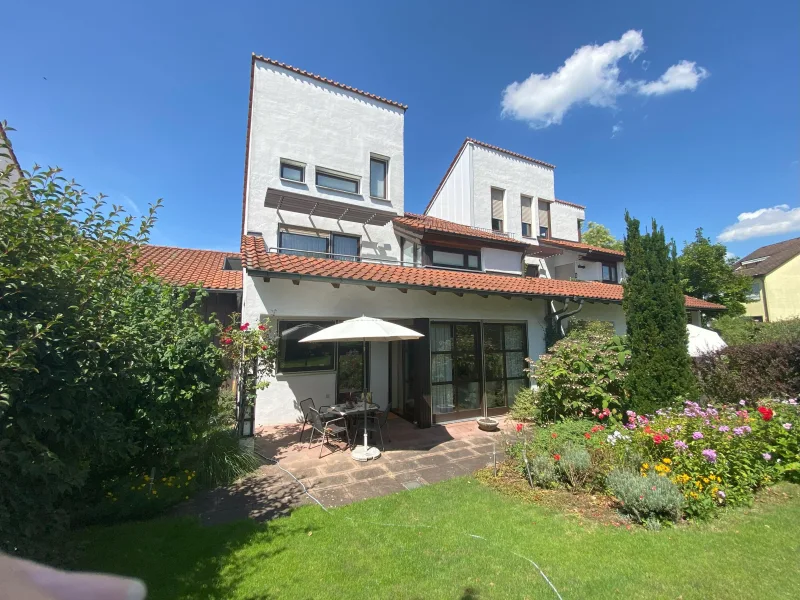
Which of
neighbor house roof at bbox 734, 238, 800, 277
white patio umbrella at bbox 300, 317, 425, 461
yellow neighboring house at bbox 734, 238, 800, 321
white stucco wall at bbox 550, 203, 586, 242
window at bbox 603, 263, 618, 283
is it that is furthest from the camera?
neighbor house roof at bbox 734, 238, 800, 277

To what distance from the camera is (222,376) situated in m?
5.29

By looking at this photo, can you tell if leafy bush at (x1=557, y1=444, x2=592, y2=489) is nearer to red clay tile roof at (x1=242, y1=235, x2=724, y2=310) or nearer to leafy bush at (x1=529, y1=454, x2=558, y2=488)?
leafy bush at (x1=529, y1=454, x2=558, y2=488)

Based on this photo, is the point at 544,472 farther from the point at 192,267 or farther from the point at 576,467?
the point at 192,267

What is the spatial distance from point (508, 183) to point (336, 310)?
13.5m

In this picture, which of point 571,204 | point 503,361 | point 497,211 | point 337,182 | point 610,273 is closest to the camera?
point 503,361

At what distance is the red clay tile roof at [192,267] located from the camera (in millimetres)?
10234

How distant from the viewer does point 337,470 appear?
19.4 feet

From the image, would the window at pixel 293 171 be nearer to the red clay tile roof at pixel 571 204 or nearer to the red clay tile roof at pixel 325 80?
the red clay tile roof at pixel 325 80

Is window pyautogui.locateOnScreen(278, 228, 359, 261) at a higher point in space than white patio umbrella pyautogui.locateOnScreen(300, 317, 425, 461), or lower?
higher

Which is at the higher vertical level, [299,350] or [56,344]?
[56,344]

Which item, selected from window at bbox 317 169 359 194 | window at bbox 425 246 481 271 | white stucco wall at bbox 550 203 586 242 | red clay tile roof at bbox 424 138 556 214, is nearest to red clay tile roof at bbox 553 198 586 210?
white stucco wall at bbox 550 203 586 242

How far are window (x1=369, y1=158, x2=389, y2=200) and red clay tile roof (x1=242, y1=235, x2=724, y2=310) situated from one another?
5882 mm

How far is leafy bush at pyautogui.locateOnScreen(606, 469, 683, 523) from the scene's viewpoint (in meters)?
4.07

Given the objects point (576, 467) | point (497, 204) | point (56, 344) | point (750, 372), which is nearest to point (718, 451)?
point (576, 467)
